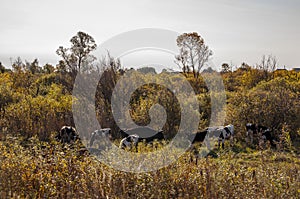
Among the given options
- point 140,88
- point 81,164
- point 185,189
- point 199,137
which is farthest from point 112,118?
point 185,189

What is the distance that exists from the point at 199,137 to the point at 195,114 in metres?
1.77

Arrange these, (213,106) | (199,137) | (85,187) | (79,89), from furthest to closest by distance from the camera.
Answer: (79,89), (213,106), (199,137), (85,187)

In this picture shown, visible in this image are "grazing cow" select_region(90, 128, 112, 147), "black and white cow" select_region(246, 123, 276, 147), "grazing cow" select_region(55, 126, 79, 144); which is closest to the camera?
"grazing cow" select_region(55, 126, 79, 144)

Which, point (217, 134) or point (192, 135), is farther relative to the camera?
point (192, 135)

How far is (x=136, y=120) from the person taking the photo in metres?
13.6

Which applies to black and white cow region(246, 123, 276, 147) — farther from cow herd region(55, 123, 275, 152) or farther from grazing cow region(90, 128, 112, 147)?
grazing cow region(90, 128, 112, 147)

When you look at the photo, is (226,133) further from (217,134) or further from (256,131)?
(256,131)

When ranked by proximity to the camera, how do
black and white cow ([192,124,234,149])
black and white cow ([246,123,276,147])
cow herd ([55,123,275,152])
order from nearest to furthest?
cow herd ([55,123,275,152])
black and white cow ([192,124,234,149])
black and white cow ([246,123,276,147])

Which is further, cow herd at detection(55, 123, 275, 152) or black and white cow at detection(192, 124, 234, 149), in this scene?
black and white cow at detection(192, 124, 234, 149)

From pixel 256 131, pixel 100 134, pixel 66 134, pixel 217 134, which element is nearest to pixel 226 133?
pixel 217 134

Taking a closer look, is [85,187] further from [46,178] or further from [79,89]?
[79,89]

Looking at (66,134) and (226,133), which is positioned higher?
(66,134)

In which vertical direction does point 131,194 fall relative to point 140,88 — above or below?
below

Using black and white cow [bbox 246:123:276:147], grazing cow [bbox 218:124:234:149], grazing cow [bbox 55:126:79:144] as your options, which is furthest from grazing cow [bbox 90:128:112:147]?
black and white cow [bbox 246:123:276:147]
